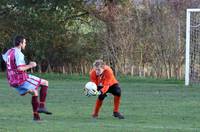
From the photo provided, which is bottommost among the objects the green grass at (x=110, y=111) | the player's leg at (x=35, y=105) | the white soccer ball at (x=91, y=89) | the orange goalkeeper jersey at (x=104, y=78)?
the green grass at (x=110, y=111)

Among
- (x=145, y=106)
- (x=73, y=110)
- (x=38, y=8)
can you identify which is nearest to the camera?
(x=73, y=110)

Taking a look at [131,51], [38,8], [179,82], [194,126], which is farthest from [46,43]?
[194,126]

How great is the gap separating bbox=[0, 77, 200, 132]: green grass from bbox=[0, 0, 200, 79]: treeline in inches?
231

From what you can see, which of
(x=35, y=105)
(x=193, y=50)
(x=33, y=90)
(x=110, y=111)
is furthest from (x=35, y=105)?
(x=193, y=50)

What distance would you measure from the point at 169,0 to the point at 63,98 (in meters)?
12.3

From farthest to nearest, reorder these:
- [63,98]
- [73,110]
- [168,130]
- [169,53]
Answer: [169,53], [63,98], [73,110], [168,130]

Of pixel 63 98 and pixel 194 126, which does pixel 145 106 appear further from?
pixel 194 126

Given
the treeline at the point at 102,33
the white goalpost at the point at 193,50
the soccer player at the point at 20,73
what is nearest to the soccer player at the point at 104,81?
the soccer player at the point at 20,73

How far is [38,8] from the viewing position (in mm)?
35750

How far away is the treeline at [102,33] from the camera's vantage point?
31.3 m

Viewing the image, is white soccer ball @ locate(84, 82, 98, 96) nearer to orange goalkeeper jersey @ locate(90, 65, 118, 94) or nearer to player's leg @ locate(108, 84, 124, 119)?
orange goalkeeper jersey @ locate(90, 65, 118, 94)

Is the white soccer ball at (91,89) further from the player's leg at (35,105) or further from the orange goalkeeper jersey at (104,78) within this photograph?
the player's leg at (35,105)

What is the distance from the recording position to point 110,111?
55.3 ft

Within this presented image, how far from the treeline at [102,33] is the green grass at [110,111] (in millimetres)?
5866
